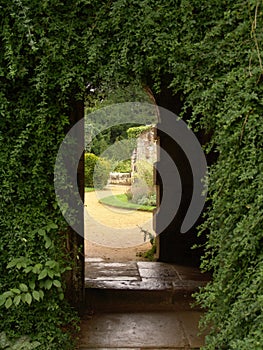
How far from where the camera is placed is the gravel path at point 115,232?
685 cm

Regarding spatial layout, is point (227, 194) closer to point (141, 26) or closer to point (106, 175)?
point (141, 26)

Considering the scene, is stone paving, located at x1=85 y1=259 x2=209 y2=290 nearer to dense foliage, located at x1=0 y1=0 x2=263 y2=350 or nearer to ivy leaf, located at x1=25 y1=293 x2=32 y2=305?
dense foliage, located at x1=0 y1=0 x2=263 y2=350

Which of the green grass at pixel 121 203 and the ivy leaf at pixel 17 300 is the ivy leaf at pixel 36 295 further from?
the green grass at pixel 121 203

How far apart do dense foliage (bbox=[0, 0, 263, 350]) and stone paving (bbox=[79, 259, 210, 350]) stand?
0.71m

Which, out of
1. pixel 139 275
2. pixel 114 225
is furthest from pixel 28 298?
pixel 114 225

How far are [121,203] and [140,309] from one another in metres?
7.22

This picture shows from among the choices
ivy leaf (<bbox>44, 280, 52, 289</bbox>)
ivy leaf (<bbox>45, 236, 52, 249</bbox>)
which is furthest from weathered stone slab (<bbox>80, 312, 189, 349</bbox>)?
ivy leaf (<bbox>45, 236, 52, 249</bbox>)

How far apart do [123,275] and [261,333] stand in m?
3.01

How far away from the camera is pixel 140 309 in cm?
429

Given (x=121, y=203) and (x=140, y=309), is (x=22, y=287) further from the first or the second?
(x=121, y=203)

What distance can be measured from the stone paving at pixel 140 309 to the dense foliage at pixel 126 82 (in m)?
0.71

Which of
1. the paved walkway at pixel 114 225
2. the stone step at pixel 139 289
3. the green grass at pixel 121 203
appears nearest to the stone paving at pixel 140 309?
the stone step at pixel 139 289

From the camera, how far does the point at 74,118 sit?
3645mm

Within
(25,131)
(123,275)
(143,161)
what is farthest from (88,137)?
(25,131)
